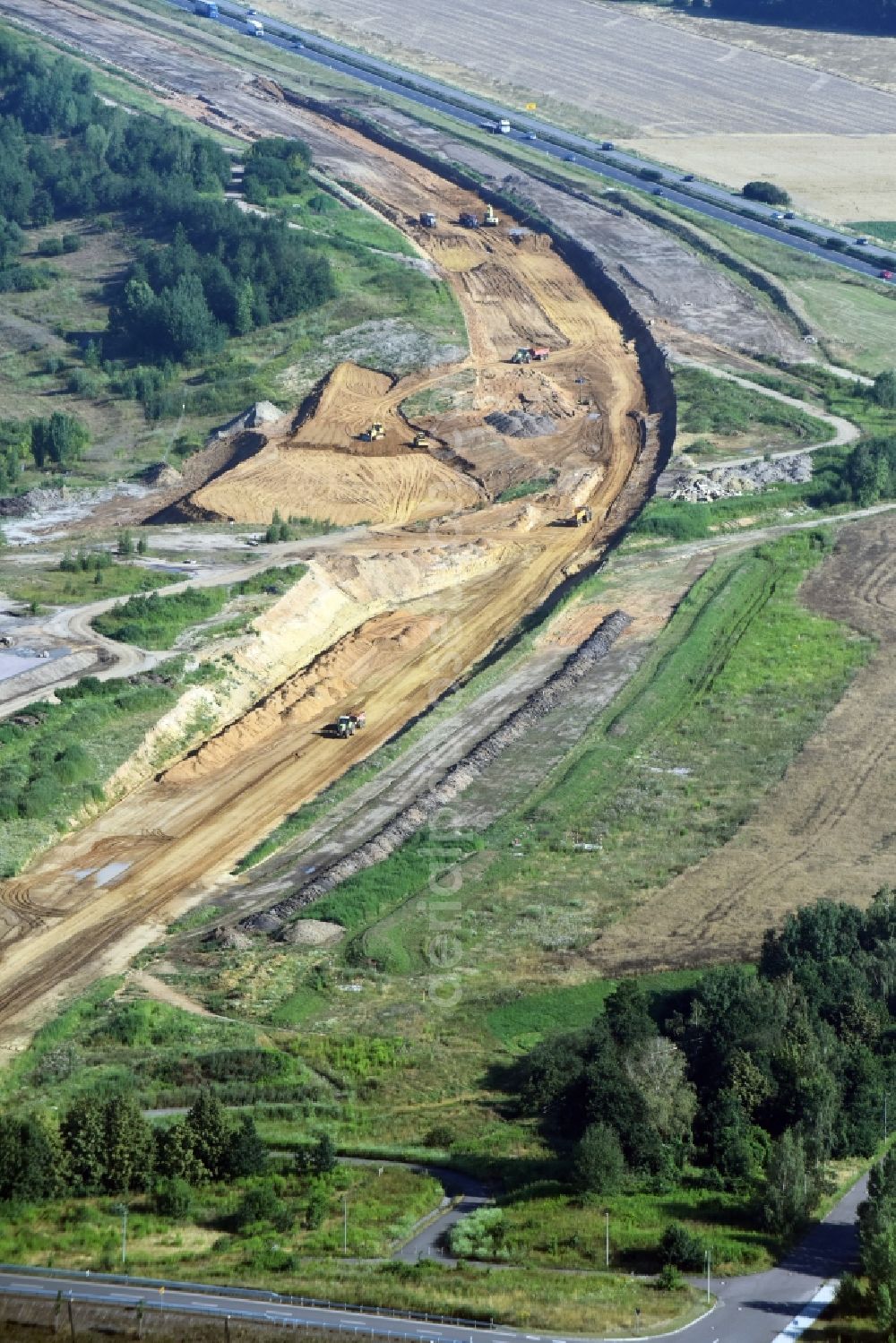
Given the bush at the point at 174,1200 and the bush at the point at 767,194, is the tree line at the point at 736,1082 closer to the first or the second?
the bush at the point at 174,1200

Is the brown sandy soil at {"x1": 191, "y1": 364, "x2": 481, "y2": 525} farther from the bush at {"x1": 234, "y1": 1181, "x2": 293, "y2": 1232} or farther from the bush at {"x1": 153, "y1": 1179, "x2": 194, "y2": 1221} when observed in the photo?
the bush at {"x1": 234, "y1": 1181, "x2": 293, "y2": 1232}

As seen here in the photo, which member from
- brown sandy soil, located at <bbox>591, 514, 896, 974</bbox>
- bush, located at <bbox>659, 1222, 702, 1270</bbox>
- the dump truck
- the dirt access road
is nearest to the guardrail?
bush, located at <bbox>659, 1222, 702, 1270</bbox>

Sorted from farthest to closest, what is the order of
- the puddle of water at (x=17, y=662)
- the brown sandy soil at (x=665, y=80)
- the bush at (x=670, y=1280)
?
1. the brown sandy soil at (x=665, y=80)
2. the puddle of water at (x=17, y=662)
3. the bush at (x=670, y=1280)

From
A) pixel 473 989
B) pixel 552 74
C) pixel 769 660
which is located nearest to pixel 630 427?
pixel 769 660

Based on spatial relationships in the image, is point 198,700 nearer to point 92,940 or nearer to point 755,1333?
point 92,940

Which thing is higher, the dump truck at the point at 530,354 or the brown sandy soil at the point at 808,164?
the brown sandy soil at the point at 808,164

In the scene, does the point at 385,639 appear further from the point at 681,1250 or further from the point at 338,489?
the point at 681,1250

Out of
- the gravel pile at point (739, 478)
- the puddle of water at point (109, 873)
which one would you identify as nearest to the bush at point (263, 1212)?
the puddle of water at point (109, 873)

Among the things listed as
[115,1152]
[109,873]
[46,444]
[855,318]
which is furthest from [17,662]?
[855,318]
